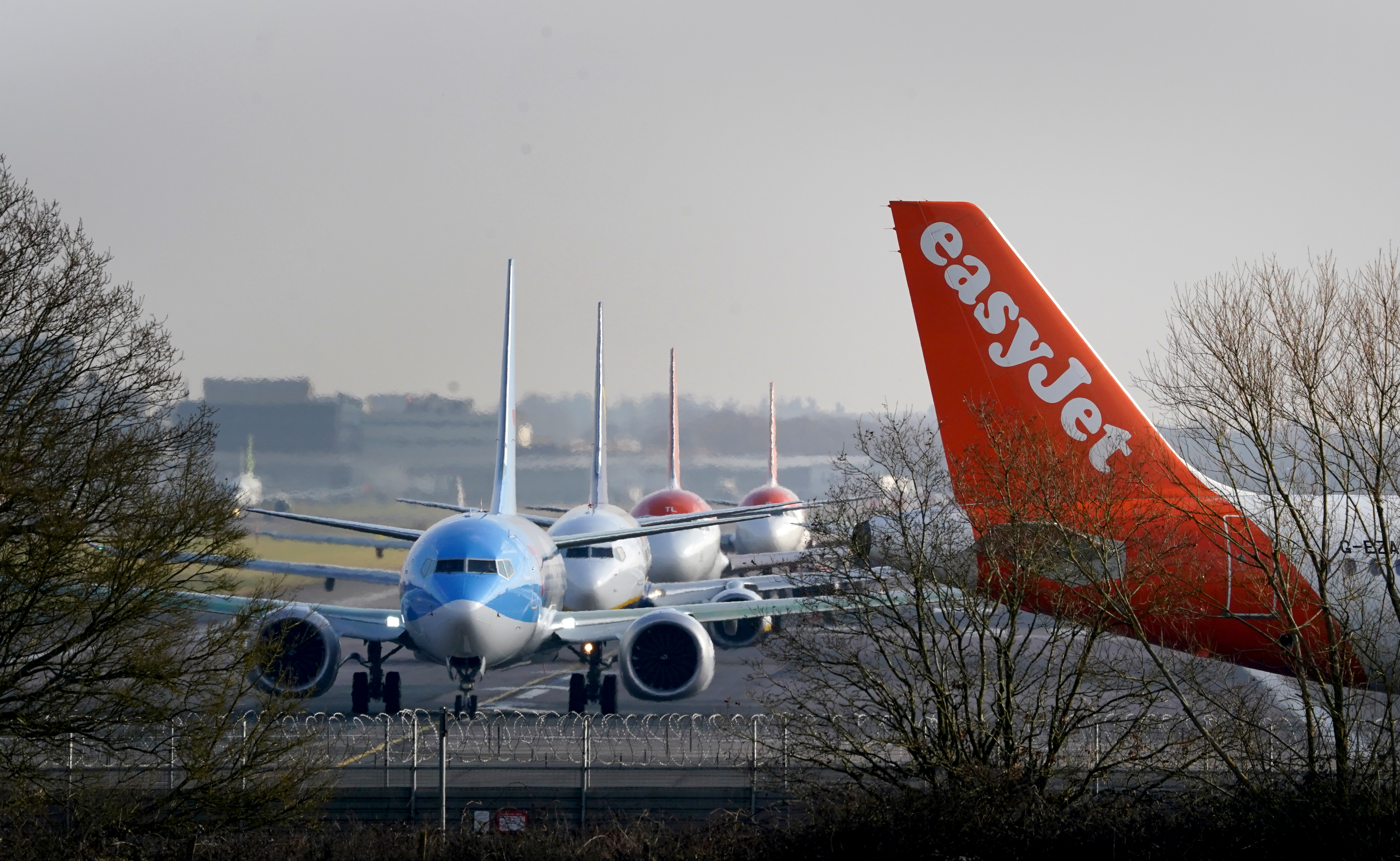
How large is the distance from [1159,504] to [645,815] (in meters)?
8.40

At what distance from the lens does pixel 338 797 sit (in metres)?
19.6

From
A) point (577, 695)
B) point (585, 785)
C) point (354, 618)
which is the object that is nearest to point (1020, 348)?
point (585, 785)

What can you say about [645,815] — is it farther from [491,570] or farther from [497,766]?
[491,570]

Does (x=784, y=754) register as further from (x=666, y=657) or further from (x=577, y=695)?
(x=577, y=695)

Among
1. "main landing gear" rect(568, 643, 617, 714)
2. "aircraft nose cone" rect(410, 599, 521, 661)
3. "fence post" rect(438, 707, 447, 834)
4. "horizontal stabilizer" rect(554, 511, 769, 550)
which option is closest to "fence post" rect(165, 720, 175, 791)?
"fence post" rect(438, 707, 447, 834)

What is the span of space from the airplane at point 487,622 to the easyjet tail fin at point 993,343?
19.7ft

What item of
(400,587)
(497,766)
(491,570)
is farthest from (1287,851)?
(400,587)

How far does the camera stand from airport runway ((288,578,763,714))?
31906mm

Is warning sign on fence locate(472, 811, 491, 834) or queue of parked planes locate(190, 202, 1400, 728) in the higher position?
queue of parked planes locate(190, 202, 1400, 728)

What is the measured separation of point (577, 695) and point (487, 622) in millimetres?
3958

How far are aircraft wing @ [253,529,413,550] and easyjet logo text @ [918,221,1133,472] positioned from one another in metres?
23.2

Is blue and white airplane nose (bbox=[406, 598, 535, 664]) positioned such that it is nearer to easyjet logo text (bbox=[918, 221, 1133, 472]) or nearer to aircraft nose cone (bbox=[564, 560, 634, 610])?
aircraft nose cone (bbox=[564, 560, 634, 610])

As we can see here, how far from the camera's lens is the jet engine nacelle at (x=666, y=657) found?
2825 cm

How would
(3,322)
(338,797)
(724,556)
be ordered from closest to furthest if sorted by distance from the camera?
1. (3,322)
2. (338,797)
3. (724,556)
